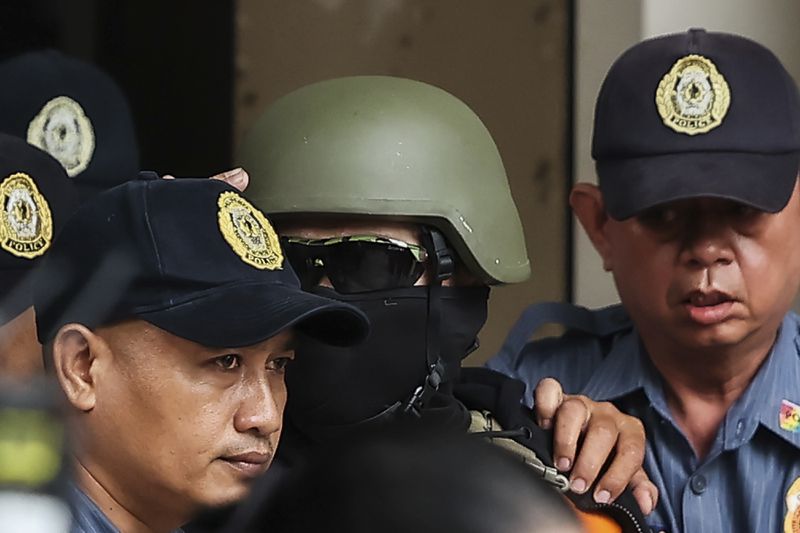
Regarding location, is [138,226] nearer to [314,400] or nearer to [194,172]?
[314,400]

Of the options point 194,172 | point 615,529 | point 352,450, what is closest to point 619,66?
point 615,529

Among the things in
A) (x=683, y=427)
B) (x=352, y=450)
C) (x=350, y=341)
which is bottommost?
(x=683, y=427)

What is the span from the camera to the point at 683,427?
310 cm

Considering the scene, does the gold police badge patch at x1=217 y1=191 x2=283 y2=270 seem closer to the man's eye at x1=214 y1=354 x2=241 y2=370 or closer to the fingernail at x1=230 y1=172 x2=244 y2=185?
the man's eye at x1=214 y1=354 x2=241 y2=370

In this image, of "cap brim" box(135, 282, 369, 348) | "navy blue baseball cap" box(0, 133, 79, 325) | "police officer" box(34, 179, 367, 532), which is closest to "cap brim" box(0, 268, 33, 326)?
"navy blue baseball cap" box(0, 133, 79, 325)

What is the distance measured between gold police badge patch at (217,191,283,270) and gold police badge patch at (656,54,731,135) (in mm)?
1175

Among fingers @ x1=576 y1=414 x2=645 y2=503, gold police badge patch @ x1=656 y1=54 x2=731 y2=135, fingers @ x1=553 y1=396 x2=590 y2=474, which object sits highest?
gold police badge patch @ x1=656 y1=54 x2=731 y2=135

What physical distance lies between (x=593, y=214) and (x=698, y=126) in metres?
0.35

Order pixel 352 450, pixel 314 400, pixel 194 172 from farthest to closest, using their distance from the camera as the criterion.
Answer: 1. pixel 194 172
2. pixel 314 400
3. pixel 352 450

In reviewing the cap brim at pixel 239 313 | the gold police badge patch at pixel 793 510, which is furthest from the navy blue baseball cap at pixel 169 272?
the gold police badge patch at pixel 793 510

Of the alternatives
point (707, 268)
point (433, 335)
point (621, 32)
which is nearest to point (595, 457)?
point (433, 335)

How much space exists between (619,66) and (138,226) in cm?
146

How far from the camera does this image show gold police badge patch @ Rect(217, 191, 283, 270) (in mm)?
2080

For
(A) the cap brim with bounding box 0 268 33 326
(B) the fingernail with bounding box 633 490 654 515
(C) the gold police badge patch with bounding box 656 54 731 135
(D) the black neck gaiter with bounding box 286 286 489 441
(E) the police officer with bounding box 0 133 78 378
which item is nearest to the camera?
(A) the cap brim with bounding box 0 268 33 326
